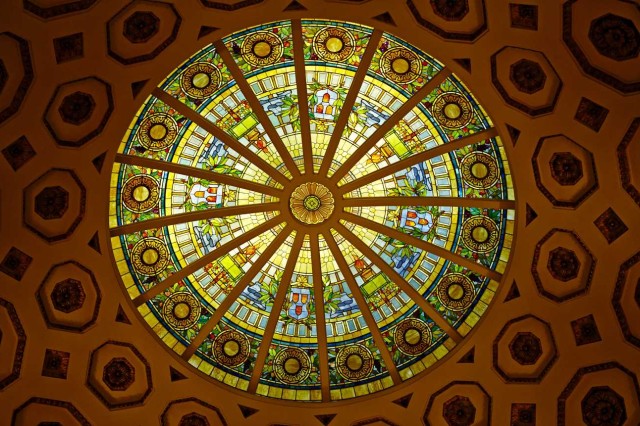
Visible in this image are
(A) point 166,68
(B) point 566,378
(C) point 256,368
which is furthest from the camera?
(C) point 256,368

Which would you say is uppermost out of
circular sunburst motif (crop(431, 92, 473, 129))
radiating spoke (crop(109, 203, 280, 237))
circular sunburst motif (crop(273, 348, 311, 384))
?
circular sunburst motif (crop(431, 92, 473, 129))

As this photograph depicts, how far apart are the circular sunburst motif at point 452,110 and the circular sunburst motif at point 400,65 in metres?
0.93

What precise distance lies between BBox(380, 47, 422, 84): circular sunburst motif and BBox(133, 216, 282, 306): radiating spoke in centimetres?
480

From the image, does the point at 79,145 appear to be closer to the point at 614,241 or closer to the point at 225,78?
the point at 225,78

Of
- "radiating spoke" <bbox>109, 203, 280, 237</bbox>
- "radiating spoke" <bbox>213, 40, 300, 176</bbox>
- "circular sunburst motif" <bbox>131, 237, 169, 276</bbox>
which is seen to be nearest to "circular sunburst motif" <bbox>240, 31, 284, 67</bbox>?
"radiating spoke" <bbox>213, 40, 300, 176</bbox>

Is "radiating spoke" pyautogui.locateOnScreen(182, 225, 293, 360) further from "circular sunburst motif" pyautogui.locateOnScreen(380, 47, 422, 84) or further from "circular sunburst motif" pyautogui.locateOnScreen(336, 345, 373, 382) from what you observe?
"circular sunburst motif" pyautogui.locateOnScreen(380, 47, 422, 84)

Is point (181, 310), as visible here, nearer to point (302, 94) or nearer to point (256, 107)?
point (256, 107)

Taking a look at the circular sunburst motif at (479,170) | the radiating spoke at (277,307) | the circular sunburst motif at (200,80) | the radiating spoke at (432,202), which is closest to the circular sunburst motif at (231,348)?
the radiating spoke at (277,307)

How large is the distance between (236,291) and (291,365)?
2524 mm

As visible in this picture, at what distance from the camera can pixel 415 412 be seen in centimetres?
1761

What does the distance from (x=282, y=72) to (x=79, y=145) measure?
5246 mm

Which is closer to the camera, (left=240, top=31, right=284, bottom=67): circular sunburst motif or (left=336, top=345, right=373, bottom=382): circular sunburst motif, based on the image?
(left=240, top=31, right=284, bottom=67): circular sunburst motif

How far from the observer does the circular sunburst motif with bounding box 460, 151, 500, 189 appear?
17.4 meters

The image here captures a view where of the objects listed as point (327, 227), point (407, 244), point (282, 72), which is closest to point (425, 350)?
point (407, 244)
